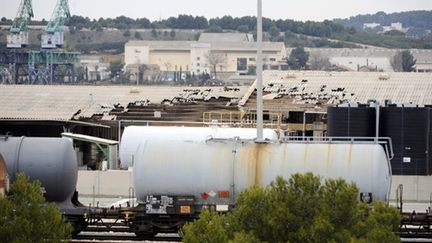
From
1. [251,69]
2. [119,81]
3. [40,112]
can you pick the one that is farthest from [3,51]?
[40,112]

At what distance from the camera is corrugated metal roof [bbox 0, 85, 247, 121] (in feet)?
204

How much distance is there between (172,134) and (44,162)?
10167 mm

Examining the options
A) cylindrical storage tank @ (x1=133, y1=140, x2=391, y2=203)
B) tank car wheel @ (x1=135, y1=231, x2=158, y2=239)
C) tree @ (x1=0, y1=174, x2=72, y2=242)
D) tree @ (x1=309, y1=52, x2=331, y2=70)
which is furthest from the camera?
tree @ (x1=309, y1=52, x2=331, y2=70)

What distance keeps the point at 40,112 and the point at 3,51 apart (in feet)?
322

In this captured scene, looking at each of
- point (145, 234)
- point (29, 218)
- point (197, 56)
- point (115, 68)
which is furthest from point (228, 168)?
point (197, 56)

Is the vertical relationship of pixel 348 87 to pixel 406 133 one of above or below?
above

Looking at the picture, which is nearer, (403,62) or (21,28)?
(21,28)

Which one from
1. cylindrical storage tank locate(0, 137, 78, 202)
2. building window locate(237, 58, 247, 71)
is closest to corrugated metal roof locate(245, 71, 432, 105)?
cylindrical storage tank locate(0, 137, 78, 202)

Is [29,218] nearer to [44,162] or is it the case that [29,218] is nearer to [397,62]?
[44,162]

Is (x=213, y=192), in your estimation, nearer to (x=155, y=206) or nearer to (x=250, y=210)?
(x=155, y=206)

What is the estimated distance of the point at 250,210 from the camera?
1151 inches

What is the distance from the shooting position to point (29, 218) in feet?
97.8

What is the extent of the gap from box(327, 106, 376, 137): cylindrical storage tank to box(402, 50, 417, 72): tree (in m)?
121

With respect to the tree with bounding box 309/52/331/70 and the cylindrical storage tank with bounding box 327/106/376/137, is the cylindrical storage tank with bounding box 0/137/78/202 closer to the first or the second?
the cylindrical storage tank with bounding box 327/106/376/137
